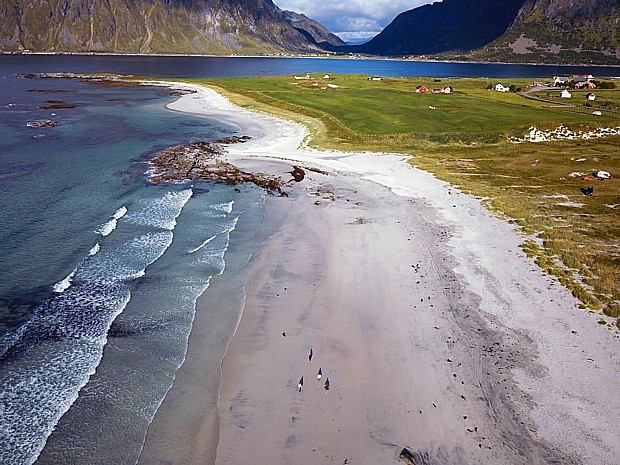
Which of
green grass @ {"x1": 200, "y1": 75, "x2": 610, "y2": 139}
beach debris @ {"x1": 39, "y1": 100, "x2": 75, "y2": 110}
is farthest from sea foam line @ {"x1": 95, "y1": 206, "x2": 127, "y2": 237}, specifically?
beach debris @ {"x1": 39, "y1": 100, "x2": 75, "y2": 110}

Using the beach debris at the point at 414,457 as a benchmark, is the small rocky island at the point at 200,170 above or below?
above

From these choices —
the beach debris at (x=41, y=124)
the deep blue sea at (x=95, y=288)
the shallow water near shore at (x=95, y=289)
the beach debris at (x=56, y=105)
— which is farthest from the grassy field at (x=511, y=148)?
the beach debris at (x=41, y=124)

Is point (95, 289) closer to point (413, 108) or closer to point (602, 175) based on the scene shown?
point (602, 175)

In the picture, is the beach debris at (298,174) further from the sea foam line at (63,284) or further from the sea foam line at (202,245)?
the sea foam line at (63,284)

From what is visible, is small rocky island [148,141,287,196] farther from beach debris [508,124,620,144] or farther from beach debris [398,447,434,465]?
beach debris [508,124,620,144]

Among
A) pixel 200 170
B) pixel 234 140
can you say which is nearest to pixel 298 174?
pixel 200 170

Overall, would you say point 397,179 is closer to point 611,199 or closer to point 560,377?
point 611,199
